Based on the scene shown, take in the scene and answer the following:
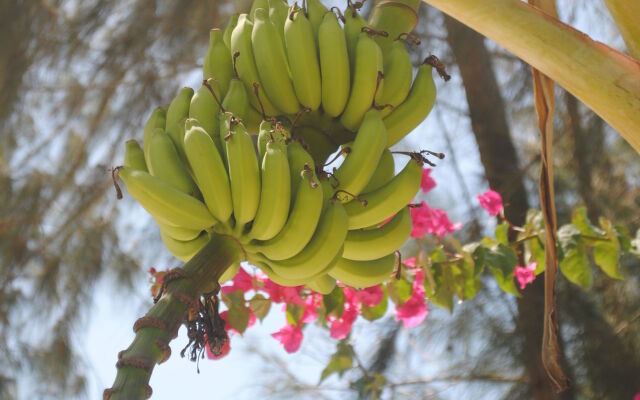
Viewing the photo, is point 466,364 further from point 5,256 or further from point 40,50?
point 40,50

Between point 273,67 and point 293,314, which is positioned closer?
point 273,67

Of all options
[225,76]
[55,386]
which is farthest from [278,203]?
[55,386]

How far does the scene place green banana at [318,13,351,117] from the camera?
1148 millimetres

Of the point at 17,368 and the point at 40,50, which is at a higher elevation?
the point at 40,50

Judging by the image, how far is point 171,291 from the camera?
91 centimetres

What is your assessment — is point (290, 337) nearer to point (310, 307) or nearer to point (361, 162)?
point (310, 307)

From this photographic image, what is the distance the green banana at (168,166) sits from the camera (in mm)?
1054

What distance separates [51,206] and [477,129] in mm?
1592

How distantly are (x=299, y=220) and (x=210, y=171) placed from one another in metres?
0.12

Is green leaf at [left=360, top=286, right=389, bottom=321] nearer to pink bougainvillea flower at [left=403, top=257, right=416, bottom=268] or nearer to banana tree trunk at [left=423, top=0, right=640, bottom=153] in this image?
pink bougainvillea flower at [left=403, top=257, right=416, bottom=268]

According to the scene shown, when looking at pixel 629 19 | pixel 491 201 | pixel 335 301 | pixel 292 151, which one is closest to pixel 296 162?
pixel 292 151

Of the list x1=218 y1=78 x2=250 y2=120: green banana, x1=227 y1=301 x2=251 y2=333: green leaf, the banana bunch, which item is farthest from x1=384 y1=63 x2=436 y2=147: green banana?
x1=227 y1=301 x2=251 y2=333: green leaf

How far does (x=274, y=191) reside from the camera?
1008mm

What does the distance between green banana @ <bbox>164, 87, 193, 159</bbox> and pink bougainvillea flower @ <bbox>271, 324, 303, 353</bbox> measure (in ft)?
3.15
